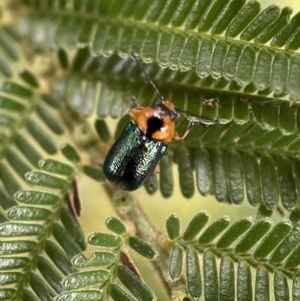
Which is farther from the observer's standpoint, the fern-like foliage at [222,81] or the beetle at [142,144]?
the beetle at [142,144]

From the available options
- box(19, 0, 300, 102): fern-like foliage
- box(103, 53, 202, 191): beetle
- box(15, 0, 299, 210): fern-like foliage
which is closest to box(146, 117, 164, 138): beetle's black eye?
box(103, 53, 202, 191): beetle

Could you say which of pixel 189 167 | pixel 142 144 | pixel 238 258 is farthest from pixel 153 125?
pixel 238 258

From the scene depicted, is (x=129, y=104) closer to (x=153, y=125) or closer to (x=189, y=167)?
(x=153, y=125)

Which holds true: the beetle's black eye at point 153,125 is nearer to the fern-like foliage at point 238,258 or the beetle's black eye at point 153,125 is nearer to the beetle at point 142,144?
the beetle at point 142,144

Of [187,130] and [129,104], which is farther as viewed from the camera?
[129,104]

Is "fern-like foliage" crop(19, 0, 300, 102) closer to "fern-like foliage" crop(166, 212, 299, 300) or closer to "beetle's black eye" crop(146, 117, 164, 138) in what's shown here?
"beetle's black eye" crop(146, 117, 164, 138)

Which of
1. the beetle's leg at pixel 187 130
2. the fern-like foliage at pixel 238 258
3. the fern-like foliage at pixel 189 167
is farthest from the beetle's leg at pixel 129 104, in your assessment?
the fern-like foliage at pixel 238 258

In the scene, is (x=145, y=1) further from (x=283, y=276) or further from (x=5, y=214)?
(x=283, y=276)

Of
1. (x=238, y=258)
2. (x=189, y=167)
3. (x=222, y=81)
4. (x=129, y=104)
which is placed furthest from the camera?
(x=129, y=104)

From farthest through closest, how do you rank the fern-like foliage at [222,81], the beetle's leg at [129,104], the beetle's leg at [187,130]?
the beetle's leg at [129,104]
the beetle's leg at [187,130]
the fern-like foliage at [222,81]
